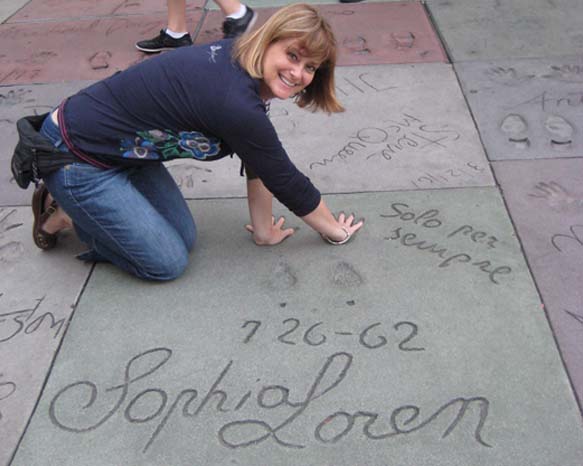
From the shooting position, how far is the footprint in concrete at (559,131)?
3070 mm

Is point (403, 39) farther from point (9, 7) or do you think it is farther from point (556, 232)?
point (9, 7)

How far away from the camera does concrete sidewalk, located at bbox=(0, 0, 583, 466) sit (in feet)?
6.02

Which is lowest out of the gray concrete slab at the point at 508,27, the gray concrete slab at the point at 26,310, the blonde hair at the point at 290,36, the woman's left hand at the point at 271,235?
the gray concrete slab at the point at 508,27

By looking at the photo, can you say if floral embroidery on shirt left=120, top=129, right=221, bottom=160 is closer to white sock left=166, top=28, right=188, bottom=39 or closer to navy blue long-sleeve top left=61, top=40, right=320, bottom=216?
navy blue long-sleeve top left=61, top=40, right=320, bottom=216

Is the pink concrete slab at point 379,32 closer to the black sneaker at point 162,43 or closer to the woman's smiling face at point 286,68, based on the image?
the black sneaker at point 162,43

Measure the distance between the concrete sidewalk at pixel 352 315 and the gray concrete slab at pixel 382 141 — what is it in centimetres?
1

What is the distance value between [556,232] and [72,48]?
3.49 metres

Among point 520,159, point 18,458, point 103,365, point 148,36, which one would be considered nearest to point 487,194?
point 520,159

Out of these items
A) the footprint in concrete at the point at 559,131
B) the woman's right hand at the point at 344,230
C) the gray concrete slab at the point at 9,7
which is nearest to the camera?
the woman's right hand at the point at 344,230

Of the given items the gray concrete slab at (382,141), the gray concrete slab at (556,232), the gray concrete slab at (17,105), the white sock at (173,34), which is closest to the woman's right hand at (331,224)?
the gray concrete slab at (382,141)

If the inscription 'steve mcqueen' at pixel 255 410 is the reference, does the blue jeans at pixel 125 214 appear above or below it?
above

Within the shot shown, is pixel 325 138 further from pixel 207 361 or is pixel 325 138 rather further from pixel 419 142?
pixel 207 361

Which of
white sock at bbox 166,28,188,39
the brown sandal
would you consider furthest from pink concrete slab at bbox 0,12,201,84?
the brown sandal
